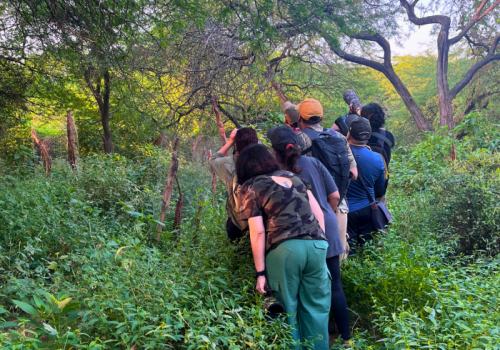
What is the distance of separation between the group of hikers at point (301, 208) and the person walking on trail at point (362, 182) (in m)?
0.01

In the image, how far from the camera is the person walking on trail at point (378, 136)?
443 centimetres

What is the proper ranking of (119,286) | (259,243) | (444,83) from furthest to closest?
(444,83), (259,243), (119,286)

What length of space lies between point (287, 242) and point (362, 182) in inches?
65.3

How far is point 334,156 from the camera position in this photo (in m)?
3.47

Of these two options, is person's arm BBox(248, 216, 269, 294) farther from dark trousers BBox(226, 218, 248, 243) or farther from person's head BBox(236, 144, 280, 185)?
dark trousers BBox(226, 218, 248, 243)

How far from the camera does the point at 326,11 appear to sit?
19.4 ft

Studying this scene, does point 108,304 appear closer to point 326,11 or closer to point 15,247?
point 15,247

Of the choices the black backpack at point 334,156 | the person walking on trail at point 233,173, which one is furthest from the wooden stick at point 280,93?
the person walking on trail at point 233,173

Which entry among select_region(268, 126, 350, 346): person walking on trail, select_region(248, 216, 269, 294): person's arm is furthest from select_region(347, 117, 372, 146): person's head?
select_region(248, 216, 269, 294): person's arm

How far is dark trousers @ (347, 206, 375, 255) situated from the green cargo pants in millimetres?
1308

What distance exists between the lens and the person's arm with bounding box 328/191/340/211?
10.6 feet

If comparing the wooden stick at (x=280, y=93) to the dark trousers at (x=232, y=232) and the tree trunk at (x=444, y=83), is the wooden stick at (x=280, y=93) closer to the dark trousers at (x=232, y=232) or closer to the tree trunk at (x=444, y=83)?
the dark trousers at (x=232, y=232)

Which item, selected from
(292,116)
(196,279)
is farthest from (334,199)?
(196,279)

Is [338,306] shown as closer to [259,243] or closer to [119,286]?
[259,243]
